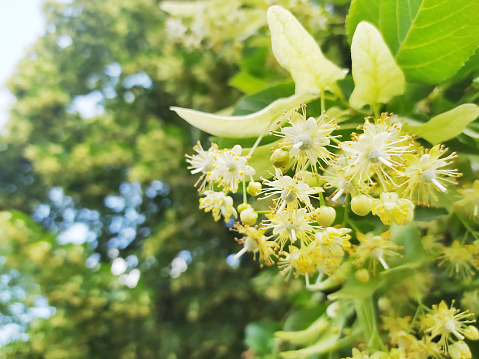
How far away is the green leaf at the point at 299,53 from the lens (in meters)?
0.45

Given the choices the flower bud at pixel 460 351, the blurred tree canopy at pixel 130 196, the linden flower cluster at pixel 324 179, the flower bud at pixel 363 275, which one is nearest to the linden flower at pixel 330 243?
the linden flower cluster at pixel 324 179

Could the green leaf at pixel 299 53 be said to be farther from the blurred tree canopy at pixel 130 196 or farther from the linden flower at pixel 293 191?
the blurred tree canopy at pixel 130 196

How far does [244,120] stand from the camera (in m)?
0.50

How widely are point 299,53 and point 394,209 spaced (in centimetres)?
22

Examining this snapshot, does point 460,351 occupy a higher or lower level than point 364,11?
lower

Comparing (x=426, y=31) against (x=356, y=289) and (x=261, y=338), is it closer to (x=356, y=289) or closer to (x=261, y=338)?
(x=356, y=289)

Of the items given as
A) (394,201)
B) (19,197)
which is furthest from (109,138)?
(394,201)

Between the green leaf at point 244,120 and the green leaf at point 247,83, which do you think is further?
the green leaf at point 247,83

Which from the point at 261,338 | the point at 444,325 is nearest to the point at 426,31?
the point at 444,325

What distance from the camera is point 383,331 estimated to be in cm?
67

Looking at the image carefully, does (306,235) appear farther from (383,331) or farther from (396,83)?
(383,331)

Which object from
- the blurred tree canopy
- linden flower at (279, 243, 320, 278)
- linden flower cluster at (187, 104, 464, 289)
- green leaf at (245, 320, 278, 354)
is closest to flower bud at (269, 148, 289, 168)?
linden flower cluster at (187, 104, 464, 289)

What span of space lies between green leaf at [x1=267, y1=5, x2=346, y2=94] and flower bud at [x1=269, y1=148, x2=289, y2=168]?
0.38 feet

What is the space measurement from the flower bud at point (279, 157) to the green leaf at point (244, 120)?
8cm
